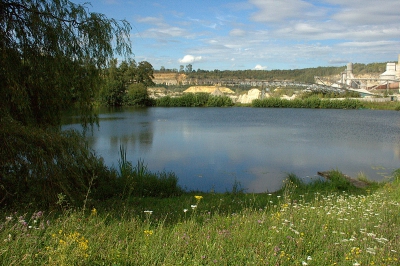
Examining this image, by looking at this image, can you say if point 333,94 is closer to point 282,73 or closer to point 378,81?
point 378,81

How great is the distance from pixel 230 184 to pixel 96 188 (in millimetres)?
3497

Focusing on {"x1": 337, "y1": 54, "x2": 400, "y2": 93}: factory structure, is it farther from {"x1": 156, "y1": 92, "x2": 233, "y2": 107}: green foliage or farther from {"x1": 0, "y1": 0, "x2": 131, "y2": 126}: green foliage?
{"x1": 0, "y1": 0, "x2": 131, "y2": 126}: green foliage

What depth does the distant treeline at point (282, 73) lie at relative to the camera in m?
78.6

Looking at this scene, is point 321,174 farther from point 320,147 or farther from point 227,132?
point 227,132

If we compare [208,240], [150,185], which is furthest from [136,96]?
[208,240]

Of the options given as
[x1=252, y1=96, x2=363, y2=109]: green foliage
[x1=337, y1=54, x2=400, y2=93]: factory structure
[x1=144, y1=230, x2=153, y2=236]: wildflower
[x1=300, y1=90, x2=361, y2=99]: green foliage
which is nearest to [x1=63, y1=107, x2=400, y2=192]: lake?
[x1=144, y1=230, x2=153, y2=236]: wildflower

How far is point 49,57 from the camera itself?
578 cm

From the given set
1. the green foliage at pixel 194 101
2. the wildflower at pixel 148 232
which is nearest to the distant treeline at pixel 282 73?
the green foliage at pixel 194 101

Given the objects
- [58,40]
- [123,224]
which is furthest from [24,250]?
[58,40]

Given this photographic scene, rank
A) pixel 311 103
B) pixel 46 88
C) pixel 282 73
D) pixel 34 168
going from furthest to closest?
1. pixel 282 73
2. pixel 311 103
3. pixel 46 88
4. pixel 34 168

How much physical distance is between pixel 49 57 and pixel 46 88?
20.0 inches

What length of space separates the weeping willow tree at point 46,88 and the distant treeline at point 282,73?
228 ft

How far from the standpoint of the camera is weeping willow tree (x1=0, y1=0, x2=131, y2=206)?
4.43m

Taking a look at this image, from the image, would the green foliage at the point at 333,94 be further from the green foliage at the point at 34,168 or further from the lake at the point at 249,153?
the green foliage at the point at 34,168
